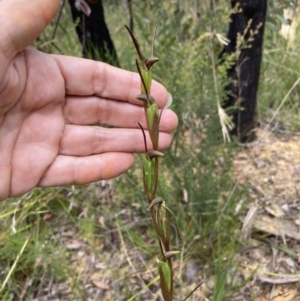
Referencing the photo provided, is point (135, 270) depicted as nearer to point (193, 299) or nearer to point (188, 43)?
point (193, 299)

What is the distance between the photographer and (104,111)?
1250 millimetres

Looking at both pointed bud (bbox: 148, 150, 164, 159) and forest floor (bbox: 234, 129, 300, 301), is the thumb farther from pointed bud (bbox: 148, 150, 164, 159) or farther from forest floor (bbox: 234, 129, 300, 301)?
forest floor (bbox: 234, 129, 300, 301)

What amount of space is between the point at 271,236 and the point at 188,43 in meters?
0.70

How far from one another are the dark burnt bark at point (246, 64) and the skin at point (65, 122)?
0.48 meters

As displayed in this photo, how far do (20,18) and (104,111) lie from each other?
0.36 meters

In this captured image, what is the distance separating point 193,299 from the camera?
1.38 metres

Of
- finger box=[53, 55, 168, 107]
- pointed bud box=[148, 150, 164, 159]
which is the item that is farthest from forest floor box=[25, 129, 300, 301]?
pointed bud box=[148, 150, 164, 159]

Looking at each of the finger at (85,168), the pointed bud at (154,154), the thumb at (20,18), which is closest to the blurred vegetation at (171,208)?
the finger at (85,168)

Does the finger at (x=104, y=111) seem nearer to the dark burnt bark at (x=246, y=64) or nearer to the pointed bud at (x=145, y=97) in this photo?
the dark burnt bark at (x=246, y=64)

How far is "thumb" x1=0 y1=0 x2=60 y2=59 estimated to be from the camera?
982 mm

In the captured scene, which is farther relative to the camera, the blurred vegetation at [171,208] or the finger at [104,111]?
the blurred vegetation at [171,208]

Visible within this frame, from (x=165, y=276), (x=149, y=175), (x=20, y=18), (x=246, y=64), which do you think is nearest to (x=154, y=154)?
(x=149, y=175)

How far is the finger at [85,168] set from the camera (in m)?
1.16

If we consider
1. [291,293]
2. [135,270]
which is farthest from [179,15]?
[291,293]
